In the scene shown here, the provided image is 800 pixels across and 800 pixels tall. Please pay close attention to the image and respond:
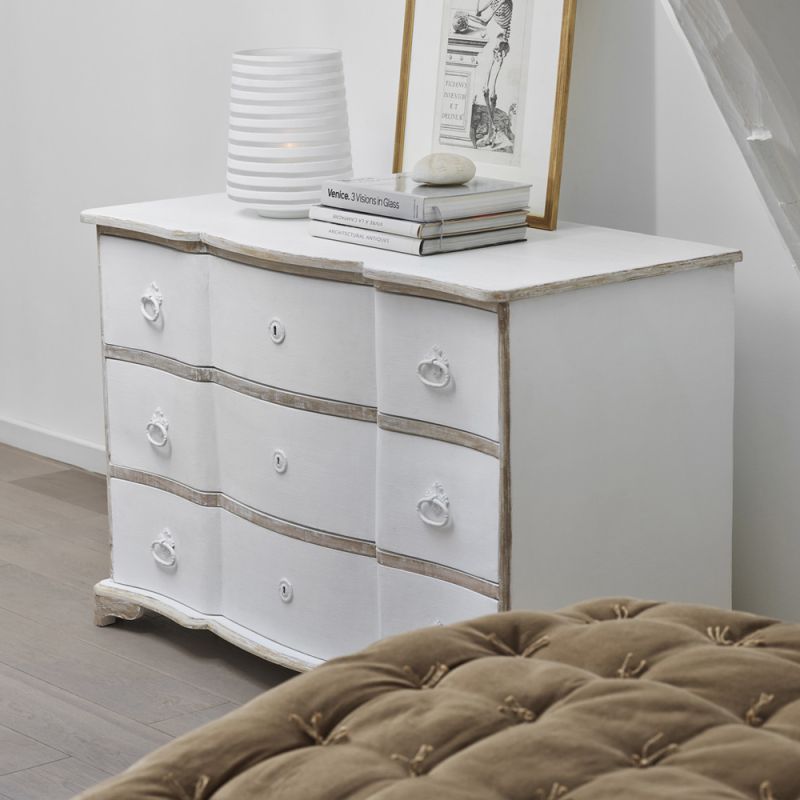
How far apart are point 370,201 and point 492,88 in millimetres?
375

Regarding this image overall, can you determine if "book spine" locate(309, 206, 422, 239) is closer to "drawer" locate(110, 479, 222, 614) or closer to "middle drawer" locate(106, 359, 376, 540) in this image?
"middle drawer" locate(106, 359, 376, 540)

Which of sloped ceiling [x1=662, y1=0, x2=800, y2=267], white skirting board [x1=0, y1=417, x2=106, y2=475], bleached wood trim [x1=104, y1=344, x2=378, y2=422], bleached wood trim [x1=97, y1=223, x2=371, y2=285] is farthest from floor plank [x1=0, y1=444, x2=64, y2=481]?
sloped ceiling [x1=662, y1=0, x2=800, y2=267]

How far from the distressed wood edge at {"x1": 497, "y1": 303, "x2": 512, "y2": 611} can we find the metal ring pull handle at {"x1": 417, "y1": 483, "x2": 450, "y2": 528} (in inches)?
4.4

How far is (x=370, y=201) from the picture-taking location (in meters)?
2.02

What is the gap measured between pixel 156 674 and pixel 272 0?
4.72 ft

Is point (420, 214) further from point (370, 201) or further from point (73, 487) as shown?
point (73, 487)

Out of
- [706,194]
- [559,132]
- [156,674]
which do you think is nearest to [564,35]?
[559,132]

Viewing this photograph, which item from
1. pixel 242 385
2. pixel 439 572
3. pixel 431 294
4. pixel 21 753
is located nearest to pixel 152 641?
pixel 21 753

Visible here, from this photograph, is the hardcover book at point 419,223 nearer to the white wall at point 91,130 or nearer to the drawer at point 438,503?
the drawer at point 438,503

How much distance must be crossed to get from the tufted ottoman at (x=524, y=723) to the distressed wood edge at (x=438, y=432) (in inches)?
23.7

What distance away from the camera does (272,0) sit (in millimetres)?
2820

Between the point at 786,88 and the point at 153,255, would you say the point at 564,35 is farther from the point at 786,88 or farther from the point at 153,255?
the point at 786,88

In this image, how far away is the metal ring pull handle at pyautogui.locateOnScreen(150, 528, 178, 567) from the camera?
2.38 meters

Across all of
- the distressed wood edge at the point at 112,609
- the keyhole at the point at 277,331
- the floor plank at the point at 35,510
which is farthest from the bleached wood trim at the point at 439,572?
the floor plank at the point at 35,510
